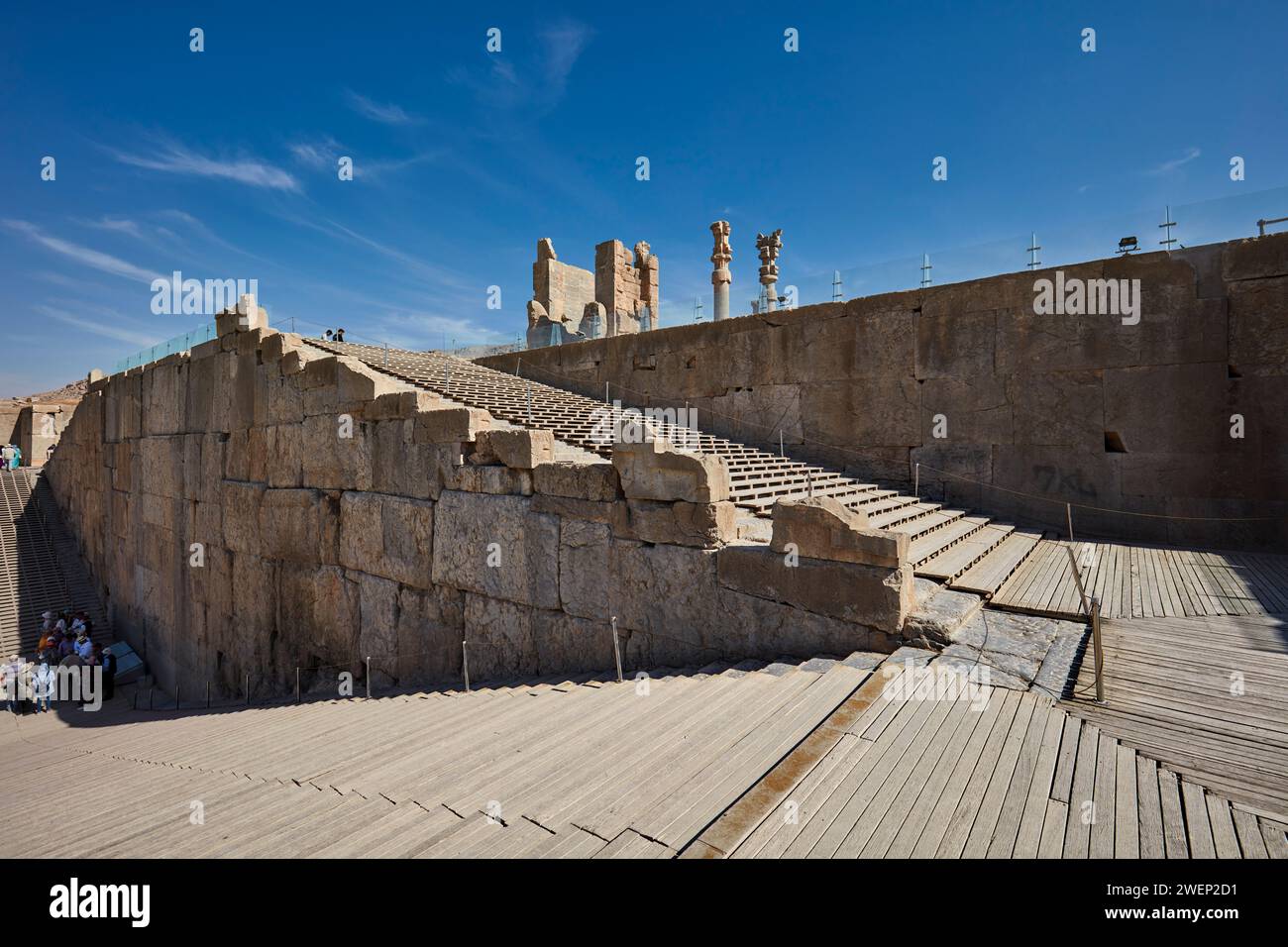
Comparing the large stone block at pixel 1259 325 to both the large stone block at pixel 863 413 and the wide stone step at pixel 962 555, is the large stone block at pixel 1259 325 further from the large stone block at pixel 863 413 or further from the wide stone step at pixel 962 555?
the large stone block at pixel 863 413

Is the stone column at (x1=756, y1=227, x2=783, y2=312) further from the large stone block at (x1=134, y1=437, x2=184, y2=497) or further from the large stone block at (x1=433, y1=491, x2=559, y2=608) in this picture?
the large stone block at (x1=134, y1=437, x2=184, y2=497)

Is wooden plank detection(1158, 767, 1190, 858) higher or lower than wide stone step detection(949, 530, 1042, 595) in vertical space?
lower

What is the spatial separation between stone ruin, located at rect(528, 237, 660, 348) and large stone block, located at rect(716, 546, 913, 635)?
12.3 m

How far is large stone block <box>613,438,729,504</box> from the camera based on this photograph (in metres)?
5.83

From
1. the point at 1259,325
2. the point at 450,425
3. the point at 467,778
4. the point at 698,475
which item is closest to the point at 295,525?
the point at 450,425

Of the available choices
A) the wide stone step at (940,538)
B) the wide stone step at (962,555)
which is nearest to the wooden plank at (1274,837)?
the wide stone step at (962,555)

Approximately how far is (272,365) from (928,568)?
10212mm

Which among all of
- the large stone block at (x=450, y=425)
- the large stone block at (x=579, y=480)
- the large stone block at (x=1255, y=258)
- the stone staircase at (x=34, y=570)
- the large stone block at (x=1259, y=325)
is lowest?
the stone staircase at (x=34, y=570)

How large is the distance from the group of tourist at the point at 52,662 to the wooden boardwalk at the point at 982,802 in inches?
557

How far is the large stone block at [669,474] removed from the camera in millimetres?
5828

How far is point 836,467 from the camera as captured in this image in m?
10.8

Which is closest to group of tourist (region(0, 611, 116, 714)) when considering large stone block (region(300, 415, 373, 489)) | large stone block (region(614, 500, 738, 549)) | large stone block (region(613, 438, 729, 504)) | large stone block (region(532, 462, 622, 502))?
large stone block (region(300, 415, 373, 489))
